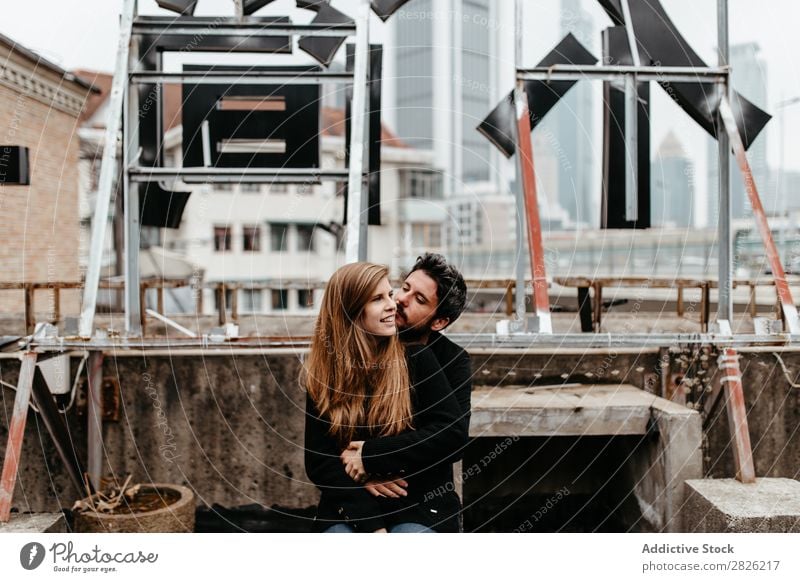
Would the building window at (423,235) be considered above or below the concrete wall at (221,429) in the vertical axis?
above

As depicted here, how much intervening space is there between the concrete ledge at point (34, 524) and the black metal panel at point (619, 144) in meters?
3.53

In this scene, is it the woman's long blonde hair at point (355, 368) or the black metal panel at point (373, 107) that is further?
the black metal panel at point (373, 107)

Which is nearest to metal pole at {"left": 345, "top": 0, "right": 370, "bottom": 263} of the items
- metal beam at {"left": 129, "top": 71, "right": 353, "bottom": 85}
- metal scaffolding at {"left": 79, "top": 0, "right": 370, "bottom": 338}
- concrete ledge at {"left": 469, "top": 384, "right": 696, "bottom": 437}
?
metal scaffolding at {"left": 79, "top": 0, "right": 370, "bottom": 338}

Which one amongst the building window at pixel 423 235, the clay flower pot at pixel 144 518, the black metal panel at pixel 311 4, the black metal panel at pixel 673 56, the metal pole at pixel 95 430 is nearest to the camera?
the clay flower pot at pixel 144 518

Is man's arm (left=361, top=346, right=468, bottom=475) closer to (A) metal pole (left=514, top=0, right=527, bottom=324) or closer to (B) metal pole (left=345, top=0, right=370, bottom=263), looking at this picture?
(B) metal pole (left=345, top=0, right=370, bottom=263)

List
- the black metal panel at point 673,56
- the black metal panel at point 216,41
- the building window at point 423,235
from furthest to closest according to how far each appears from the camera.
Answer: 1. the building window at point 423,235
2. the black metal panel at point 673,56
3. the black metal panel at point 216,41

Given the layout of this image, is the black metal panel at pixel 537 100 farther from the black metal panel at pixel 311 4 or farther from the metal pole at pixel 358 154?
the black metal panel at pixel 311 4

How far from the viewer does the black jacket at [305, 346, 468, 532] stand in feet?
8.94

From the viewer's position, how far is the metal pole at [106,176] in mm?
3908

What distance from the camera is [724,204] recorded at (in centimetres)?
446

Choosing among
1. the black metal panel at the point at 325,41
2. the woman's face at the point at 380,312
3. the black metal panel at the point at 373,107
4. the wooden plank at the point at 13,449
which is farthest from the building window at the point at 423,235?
the woman's face at the point at 380,312

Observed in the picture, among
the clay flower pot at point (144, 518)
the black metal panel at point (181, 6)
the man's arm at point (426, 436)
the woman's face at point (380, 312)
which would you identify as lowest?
the clay flower pot at point (144, 518)

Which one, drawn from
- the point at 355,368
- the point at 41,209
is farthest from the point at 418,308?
the point at 41,209

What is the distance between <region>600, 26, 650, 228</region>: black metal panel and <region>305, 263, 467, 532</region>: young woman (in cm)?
249
